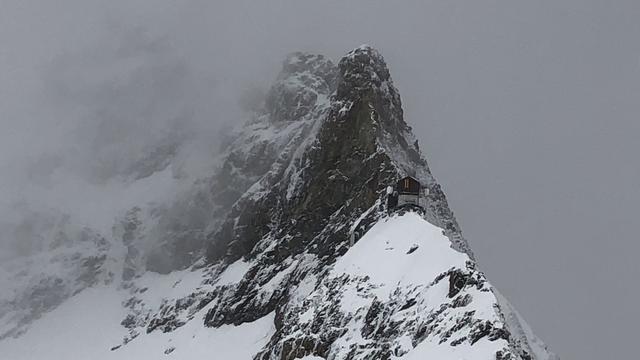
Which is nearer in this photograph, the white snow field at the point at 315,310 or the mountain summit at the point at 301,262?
the white snow field at the point at 315,310

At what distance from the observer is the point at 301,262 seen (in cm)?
8931

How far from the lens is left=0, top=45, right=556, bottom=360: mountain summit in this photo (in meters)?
44.1

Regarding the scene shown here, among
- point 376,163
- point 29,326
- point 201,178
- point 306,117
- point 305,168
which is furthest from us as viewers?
point 201,178

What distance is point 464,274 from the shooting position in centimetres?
4262

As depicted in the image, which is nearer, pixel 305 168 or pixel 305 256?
pixel 305 256

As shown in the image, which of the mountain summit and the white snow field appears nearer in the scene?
the white snow field

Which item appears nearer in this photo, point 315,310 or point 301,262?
point 315,310

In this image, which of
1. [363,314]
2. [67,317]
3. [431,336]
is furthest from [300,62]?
[431,336]

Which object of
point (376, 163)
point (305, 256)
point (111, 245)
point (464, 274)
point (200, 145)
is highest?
point (200, 145)

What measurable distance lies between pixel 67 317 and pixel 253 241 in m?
50.1

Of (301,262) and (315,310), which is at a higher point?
(301,262)

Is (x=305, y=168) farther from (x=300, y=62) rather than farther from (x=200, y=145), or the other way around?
(x=200, y=145)

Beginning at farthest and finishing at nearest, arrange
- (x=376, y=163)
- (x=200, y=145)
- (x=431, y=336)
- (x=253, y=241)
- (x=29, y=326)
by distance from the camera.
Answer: (x=200, y=145) → (x=29, y=326) → (x=253, y=241) → (x=376, y=163) → (x=431, y=336)

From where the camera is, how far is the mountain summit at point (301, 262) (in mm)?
44094
